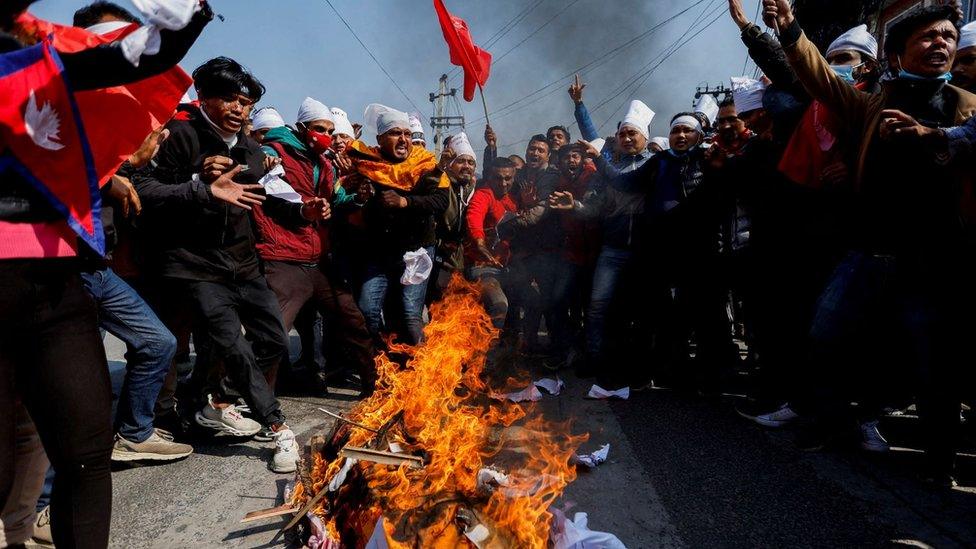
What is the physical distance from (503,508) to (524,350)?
4.19 m

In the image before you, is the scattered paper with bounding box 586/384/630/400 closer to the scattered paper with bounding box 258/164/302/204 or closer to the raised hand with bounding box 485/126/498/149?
the scattered paper with bounding box 258/164/302/204

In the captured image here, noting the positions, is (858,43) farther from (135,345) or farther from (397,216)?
(135,345)

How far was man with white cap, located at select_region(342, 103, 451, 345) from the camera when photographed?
508cm

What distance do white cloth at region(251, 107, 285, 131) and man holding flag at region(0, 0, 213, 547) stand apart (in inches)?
214

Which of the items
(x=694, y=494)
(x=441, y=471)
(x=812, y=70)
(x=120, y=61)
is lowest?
(x=694, y=494)

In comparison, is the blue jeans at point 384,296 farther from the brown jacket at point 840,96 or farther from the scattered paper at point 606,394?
the brown jacket at point 840,96

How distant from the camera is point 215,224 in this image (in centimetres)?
371

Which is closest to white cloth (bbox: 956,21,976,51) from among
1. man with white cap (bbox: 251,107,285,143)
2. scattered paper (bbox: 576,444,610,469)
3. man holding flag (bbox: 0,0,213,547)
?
scattered paper (bbox: 576,444,610,469)

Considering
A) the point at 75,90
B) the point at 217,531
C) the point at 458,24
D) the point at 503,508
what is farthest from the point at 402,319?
the point at 458,24

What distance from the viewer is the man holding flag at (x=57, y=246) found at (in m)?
1.86

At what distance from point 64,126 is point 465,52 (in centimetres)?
757

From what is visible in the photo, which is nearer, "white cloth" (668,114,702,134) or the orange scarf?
the orange scarf

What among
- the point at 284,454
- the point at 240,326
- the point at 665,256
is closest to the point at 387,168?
the point at 240,326

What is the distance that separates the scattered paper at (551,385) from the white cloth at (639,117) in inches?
112
